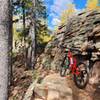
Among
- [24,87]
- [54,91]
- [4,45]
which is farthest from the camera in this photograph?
[24,87]

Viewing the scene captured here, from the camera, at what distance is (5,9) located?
8523mm

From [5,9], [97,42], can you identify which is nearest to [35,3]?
[97,42]

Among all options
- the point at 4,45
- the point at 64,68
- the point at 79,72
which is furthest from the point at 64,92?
the point at 4,45

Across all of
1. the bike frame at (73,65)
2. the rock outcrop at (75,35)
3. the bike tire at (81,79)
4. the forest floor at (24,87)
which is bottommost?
the forest floor at (24,87)

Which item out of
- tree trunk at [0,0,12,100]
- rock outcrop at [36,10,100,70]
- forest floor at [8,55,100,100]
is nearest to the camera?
tree trunk at [0,0,12,100]

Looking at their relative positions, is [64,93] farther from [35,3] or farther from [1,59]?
[35,3]

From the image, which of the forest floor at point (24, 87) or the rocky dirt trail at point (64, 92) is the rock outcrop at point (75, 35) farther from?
the rocky dirt trail at point (64, 92)

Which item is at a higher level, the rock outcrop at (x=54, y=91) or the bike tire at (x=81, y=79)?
the bike tire at (x=81, y=79)

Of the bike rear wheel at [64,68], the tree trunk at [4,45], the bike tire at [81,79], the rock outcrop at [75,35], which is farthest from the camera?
the rock outcrop at [75,35]

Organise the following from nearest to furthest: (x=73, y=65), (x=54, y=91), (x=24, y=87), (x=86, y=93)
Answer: (x=54, y=91), (x=86, y=93), (x=73, y=65), (x=24, y=87)

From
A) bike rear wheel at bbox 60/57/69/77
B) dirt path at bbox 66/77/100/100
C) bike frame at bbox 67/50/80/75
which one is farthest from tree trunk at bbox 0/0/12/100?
bike rear wheel at bbox 60/57/69/77

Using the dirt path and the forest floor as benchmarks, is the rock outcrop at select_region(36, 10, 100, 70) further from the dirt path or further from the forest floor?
the dirt path

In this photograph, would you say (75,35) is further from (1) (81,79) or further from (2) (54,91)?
(2) (54,91)

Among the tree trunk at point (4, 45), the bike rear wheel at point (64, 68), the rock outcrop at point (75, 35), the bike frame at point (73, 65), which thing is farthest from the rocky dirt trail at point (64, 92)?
the tree trunk at point (4, 45)
